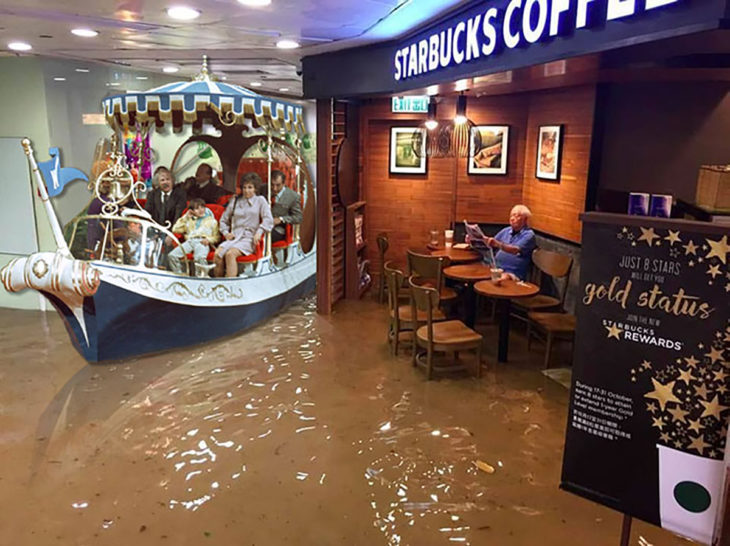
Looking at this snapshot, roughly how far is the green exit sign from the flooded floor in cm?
313

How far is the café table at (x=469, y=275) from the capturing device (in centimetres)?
568

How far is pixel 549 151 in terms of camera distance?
654cm

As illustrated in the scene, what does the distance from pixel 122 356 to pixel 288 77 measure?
5.24 metres

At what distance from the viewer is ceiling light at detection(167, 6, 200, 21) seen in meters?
4.27

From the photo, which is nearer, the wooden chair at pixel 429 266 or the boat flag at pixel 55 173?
the wooden chair at pixel 429 266

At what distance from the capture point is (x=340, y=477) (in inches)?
147

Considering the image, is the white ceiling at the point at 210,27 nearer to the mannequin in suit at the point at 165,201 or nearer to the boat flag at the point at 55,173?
the boat flag at the point at 55,173

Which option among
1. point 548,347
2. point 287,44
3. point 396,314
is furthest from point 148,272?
point 548,347

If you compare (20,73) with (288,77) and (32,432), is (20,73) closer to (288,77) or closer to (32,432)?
(288,77)

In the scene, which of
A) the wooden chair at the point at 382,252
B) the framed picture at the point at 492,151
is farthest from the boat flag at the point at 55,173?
the framed picture at the point at 492,151

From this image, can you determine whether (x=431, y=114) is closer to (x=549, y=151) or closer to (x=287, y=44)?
(x=549, y=151)

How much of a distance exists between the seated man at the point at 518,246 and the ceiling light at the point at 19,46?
16.9 feet

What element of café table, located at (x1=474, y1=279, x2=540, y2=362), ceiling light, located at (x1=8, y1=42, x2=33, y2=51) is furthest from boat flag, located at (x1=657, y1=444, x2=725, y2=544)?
ceiling light, located at (x1=8, y1=42, x2=33, y2=51)

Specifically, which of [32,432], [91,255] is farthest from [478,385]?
[91,255]
